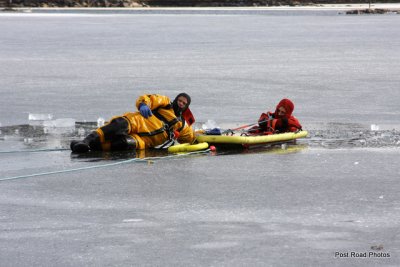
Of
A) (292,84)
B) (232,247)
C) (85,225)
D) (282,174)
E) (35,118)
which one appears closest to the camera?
(232,247)

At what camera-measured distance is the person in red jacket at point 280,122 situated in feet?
36.4

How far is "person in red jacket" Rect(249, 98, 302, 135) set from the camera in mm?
11107

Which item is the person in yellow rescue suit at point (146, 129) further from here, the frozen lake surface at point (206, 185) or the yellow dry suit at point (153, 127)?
the frozen lake surface at point (206, 185)

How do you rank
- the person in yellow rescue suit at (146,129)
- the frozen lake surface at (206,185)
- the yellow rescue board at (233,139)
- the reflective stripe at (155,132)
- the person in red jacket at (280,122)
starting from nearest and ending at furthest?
the frozen lake surface at (206,185) → the person in yellow rescue suit at (146,129) → the reflective stripe at (155,132) → the yellow rescue board at (233,139) → the person in red jacket at (280,122)

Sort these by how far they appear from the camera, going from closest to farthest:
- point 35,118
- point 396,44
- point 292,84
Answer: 1. point 35,118
2. point 292,84
3. point 396,44

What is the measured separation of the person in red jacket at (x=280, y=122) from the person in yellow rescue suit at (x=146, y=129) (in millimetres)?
1319

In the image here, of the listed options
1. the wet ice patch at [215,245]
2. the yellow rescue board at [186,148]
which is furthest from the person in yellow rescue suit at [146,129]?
the wet ice patch at [215,245]

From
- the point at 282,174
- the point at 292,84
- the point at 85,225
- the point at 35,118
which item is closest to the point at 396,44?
the point at 292,84

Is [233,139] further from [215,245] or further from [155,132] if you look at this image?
[215,245]

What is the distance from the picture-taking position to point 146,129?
10.1 metres

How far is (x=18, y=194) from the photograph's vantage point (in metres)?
7.78

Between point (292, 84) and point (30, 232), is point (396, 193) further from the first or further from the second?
point (292, 84)

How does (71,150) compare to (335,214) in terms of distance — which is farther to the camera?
(71,150)

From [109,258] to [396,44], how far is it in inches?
1221
